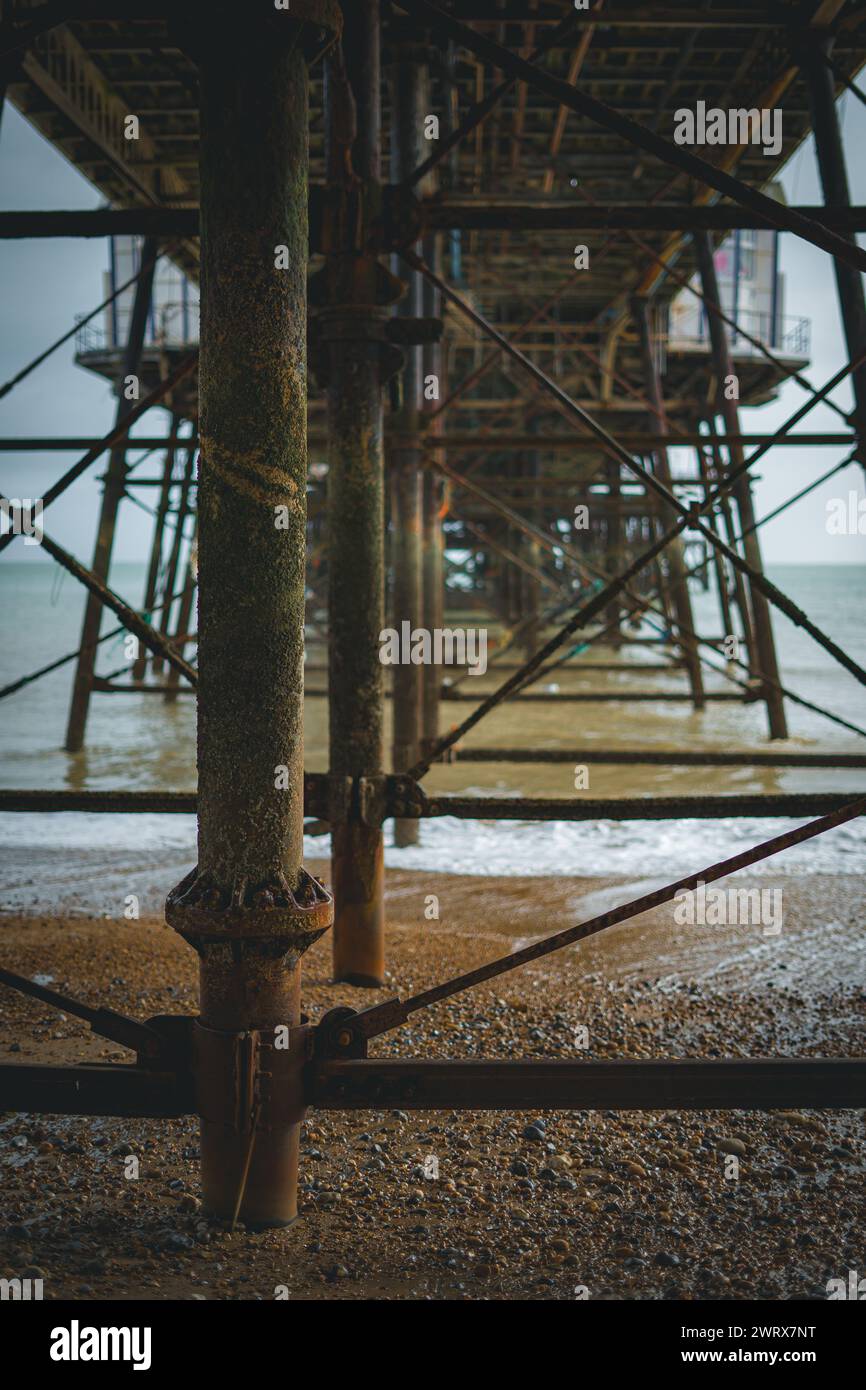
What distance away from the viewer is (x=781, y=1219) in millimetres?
2627

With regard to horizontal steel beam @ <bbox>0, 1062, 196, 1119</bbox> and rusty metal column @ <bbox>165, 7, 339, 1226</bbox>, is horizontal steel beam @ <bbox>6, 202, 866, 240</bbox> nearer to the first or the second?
rusty metal column @ <bbox>165, 7, 339, 1226</bbox>

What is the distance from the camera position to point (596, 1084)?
2.51 meters

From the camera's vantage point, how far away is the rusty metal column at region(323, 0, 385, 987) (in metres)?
4.18

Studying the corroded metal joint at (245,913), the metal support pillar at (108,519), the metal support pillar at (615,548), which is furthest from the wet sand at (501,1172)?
the metal support pillar at (615,548)

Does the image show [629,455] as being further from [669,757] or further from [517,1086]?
[669,757]

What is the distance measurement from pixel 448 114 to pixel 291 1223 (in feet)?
25.4

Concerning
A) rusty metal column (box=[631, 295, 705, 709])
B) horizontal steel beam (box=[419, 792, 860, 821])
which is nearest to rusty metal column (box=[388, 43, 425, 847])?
horizontal steel beam (box=[419, 792, 860, 821])

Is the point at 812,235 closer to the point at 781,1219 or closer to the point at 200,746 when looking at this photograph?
the point at 200,746

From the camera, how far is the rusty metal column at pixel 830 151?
214 inches

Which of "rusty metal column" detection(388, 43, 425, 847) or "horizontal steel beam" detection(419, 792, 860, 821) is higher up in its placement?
"rusty metal column" detection(388, 43, 425, 847)

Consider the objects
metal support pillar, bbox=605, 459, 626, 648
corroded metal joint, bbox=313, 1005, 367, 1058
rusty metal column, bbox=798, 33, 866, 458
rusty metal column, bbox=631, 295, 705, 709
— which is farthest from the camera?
metal support pillar, bbox=605, 459, 626, 648

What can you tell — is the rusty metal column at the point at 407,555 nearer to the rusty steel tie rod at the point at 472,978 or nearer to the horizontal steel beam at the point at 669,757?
the horizontal steel beam at the point at 669,757

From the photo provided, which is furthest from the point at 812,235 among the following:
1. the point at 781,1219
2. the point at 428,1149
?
the point at 428,1149

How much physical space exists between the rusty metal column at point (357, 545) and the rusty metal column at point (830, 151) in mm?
2441
